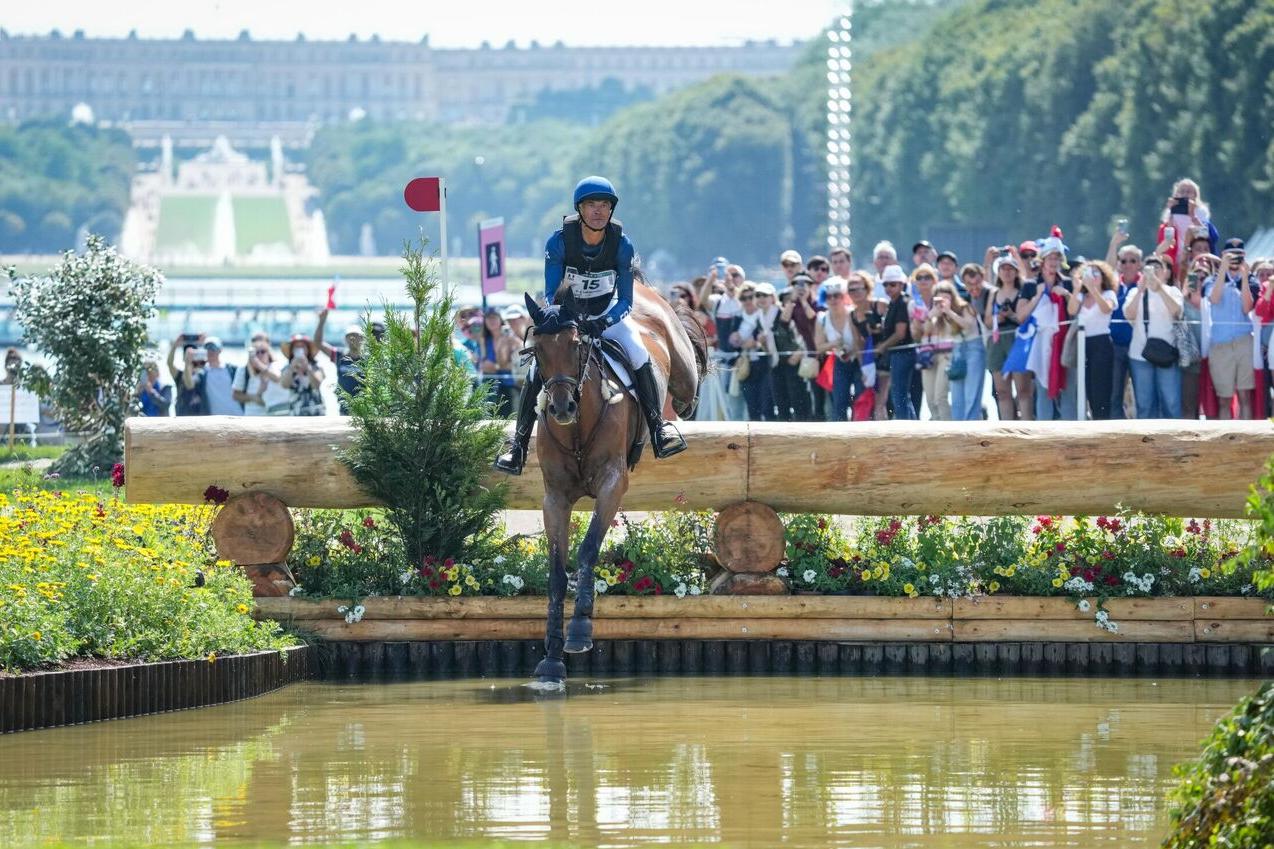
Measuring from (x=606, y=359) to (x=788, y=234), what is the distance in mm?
118138

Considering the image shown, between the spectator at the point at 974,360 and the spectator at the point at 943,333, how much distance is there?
4cm

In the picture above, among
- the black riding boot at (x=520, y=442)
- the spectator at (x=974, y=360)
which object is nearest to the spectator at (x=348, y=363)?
the black riding boot at (x=520, y=442)

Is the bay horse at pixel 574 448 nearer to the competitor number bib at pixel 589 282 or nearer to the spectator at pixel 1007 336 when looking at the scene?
the competitor number bib at pixel 589 282

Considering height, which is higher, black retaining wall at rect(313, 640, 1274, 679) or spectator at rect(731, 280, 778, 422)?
spectator at rect(731, 280, 778, 422)

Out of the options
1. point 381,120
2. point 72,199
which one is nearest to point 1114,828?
point 72,199

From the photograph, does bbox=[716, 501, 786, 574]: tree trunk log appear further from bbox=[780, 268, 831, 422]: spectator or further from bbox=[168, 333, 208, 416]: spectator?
bbox=[168, 333, 208, 416]: spectator

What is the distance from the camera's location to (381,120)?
653ft

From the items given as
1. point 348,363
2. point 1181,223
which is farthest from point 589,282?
point 1181,223

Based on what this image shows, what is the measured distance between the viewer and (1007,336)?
63.2 ft

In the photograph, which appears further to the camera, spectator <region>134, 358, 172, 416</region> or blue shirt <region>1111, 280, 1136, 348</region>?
spectator <region>134, 358, 172, 416</region>

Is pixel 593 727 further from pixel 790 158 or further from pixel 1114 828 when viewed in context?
pixel 790 158

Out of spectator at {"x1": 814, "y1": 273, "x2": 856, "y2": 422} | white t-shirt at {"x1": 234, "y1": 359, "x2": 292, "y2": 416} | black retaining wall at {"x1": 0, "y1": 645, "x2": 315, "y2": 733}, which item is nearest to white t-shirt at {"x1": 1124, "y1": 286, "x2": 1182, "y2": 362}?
spectator at {"x1": 814, "y1": 273, "x2": 856, "y2": 422}

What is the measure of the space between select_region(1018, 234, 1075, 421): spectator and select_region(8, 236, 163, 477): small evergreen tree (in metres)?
8.18

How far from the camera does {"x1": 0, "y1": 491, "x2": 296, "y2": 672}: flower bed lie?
10898 mm
